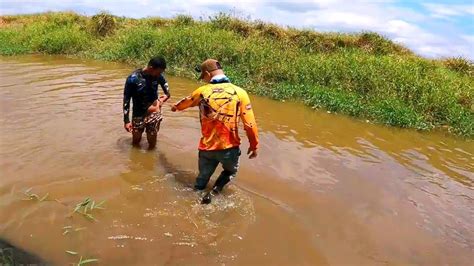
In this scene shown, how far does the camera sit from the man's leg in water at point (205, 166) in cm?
520

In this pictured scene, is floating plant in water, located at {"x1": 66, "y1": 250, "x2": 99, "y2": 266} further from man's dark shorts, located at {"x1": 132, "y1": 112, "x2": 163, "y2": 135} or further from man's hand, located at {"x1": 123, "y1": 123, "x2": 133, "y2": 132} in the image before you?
man's dark shorts, located at {"x1": 132, "y1": 112, "x2": 163, "y2": 135}

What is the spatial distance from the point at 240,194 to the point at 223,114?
1330mm

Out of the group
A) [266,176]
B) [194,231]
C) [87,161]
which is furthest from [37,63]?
[194,231]

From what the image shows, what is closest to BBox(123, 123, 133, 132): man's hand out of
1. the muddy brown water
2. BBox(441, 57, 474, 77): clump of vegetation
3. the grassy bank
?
the muddy brown water

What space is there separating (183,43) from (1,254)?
12.5 meters

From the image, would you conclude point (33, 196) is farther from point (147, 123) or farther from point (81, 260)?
point (147, 123)

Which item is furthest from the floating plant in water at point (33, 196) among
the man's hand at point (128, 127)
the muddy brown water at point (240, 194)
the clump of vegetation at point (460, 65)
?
the clump of vegetation at point (460, 65)

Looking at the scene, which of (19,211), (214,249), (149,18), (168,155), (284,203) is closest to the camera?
(214,249)

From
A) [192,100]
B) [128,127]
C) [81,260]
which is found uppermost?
[192,100]

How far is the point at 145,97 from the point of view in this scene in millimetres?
6484

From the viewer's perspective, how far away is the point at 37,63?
48.6 feet

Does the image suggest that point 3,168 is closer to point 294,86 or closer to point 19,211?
point 19,211

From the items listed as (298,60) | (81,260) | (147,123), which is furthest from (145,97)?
(298,60)

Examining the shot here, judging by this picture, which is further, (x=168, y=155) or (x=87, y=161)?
(x=168, y=155)
